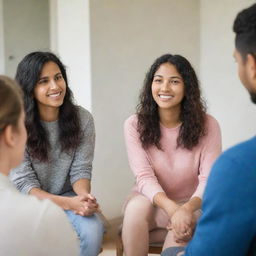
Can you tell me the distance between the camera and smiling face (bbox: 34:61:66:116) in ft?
6.20

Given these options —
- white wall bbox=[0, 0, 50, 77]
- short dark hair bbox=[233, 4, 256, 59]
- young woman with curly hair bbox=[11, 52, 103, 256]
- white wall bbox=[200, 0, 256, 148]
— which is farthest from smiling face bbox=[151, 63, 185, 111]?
white wall bbox=[0, 0, 50, 77]

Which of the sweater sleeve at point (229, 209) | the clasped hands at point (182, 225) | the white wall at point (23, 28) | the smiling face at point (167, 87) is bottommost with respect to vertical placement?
the clasped hands at point (182, 225)

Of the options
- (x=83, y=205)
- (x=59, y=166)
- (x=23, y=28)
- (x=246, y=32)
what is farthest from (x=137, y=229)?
(x=23, y=28)

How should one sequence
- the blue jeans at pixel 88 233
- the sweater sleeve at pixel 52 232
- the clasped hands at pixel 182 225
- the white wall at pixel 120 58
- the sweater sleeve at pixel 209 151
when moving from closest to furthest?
the sweater sleeve at pixel 52 232
the clasped hands at pixel 182 225
the blue jeans at pixel 88 233
the sweater sleeve at pixel 209 151
the white wall at pixel 120 58

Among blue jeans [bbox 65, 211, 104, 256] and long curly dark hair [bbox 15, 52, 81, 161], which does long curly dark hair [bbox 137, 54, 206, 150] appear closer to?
long curly dark hair [bbox 15, 52, 81, 161]

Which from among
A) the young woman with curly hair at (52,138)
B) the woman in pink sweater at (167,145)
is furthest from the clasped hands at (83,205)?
the woman in pink sweater at (167,145)

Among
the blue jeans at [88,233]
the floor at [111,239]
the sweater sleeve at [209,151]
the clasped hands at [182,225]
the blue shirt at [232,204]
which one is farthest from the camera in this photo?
the floor at [111,239]

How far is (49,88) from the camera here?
189 centimetres

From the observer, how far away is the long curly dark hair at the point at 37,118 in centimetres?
187

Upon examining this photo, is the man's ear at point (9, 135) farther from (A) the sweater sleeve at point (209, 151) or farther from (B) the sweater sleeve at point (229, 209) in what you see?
(A) the sweater sleeve at point (209, 151)

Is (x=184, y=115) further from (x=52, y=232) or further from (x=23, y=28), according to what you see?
(x=23, y=28)

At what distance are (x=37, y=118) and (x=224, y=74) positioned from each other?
135 centimetres

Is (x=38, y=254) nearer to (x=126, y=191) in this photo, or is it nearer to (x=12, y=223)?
(x=12, y=223)

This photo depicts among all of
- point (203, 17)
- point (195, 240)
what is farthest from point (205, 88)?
point (195, 240)
